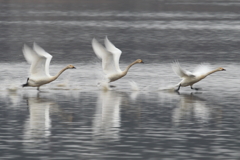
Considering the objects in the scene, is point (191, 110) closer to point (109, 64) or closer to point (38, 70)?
point (109, 64)

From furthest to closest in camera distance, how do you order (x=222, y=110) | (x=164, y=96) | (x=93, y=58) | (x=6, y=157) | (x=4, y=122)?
(x=93, y=58) → (x=164, y=96) → (x=222, y=110) → (x=4, y=122) → (x=6, y=157)

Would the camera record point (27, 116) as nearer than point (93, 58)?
Yes

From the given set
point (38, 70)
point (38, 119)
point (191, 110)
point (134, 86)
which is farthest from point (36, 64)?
point (191, 110)

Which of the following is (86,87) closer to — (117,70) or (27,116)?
(117,70)

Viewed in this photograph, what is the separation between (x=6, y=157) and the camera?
49.4ft

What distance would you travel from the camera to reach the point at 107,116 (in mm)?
19891

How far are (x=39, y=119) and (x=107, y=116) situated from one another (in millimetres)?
1779

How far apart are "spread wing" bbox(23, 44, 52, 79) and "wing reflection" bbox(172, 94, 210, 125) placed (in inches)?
180

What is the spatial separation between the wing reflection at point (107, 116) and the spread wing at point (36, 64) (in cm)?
207

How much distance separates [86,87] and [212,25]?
115ft

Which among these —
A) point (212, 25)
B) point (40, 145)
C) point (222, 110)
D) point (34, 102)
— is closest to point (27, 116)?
point (34, 102)

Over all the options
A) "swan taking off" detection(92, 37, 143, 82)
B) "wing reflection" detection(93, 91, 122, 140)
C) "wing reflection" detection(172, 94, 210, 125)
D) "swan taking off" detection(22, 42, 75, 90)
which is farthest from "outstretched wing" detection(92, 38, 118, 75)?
"wing reflection" detection(172, 94, 210, 125)

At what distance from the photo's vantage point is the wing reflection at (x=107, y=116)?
17.5 metres

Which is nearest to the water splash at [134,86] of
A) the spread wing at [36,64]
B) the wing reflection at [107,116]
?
the wing reflection at [107,116]
